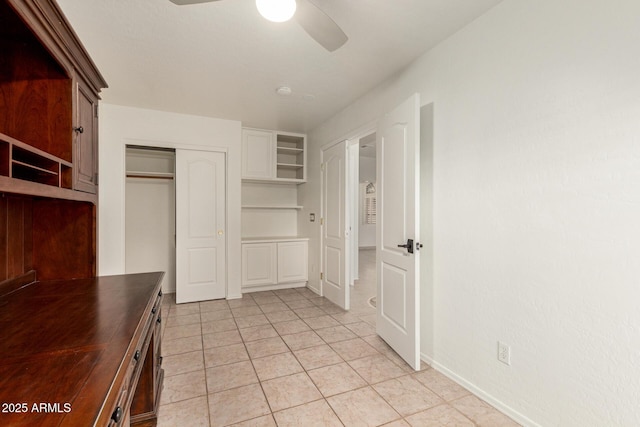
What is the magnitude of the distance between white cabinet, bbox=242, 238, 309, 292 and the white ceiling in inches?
80.2

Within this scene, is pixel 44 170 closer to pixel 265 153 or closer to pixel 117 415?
pixel 117 415

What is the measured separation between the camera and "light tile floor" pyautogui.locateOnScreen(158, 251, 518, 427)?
68.6 inches

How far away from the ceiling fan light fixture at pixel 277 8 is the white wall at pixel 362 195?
659 cm

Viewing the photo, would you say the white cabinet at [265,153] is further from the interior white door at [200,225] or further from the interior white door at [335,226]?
the interior white door at [335,226]

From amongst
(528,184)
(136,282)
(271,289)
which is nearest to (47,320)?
(136,282)

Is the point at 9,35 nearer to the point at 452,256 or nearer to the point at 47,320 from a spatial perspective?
the point at 47,320

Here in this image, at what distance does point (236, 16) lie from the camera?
1897 millimetres

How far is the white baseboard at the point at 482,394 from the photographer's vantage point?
165 centimetres

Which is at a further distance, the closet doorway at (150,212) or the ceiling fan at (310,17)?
the closet doorway at (150,212)

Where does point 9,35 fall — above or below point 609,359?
above

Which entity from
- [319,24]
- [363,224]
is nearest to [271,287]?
[319,24]

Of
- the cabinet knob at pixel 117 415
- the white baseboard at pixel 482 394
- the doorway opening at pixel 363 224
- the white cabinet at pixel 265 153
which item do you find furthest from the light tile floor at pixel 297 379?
the white cabinet at pixel 265 153

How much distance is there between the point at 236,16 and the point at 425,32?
1305 millimetres

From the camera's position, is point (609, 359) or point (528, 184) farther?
point (528, 184)
